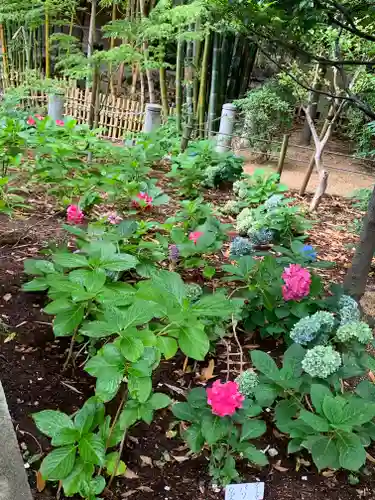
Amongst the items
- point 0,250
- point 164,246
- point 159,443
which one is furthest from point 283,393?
point 0,250

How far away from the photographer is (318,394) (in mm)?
1408

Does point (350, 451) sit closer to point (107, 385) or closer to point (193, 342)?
point (193, 342)

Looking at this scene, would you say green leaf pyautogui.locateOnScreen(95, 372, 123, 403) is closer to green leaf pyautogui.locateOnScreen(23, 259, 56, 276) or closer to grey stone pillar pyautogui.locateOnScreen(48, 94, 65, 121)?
green leaf pyautogui.locateOnScreen(23, 259, 56, 276)

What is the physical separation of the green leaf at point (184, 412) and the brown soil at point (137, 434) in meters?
0.13

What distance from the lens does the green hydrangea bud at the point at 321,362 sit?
1462mm

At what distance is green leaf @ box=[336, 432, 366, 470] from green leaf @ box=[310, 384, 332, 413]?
86 millimetres

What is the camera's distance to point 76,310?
1.51 m

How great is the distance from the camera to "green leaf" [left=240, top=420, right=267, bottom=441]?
1395 millimetres

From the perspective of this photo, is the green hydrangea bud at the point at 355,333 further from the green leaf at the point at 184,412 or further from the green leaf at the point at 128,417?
the green leaf at the point at 128,417

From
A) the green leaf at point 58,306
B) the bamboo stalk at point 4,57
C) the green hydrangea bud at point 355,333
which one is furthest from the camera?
the bamboo stalk at point 4,57

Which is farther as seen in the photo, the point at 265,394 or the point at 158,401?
the point at 265,394

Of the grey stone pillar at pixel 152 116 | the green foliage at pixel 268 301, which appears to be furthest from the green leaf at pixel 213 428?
the grey stone pillar at pixel 152 116

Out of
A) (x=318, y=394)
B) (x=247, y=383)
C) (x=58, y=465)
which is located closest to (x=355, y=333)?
(x=318, y=394)

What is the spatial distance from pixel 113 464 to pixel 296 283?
89 cm
